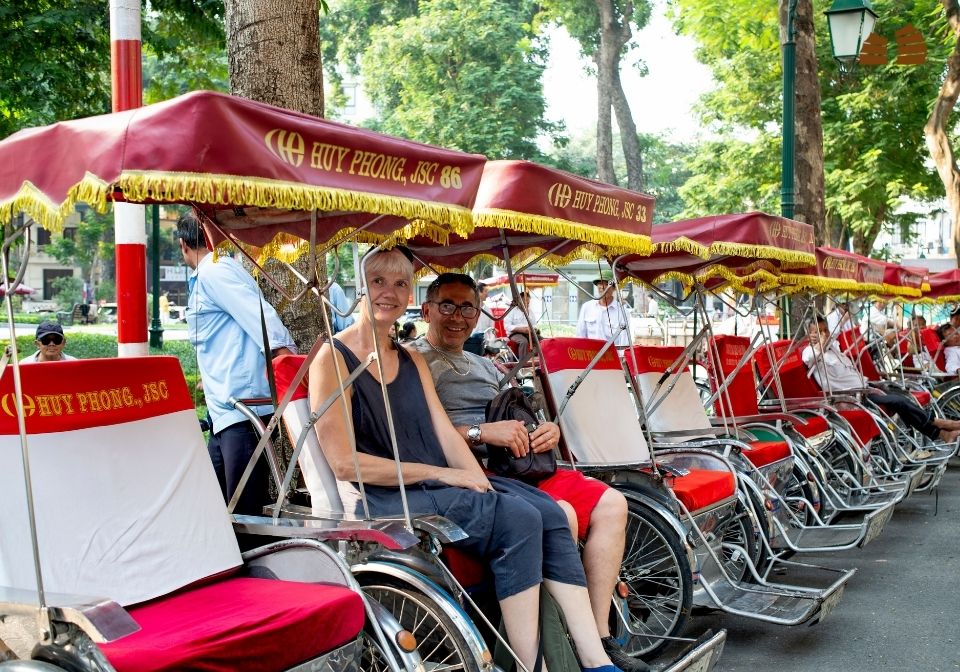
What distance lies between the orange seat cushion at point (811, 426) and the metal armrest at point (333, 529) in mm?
4945

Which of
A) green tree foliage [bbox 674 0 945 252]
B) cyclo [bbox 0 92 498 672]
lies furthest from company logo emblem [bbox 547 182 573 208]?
green tree foliage [bbox 674 0 945 252]

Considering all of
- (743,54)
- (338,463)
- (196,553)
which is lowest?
(196,553)

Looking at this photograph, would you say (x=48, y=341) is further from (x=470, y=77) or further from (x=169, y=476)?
(x=470, y=77)

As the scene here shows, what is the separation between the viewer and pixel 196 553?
397cm

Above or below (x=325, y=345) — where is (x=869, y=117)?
above

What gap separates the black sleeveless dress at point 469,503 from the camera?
412 centimetres

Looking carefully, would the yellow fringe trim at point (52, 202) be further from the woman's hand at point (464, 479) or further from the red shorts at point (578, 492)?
the red shorts at point (578, 492)

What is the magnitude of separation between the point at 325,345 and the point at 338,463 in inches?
18.6

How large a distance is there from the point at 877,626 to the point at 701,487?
4.75 ft

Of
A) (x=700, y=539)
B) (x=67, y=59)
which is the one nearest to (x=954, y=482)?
(x=700, y=539)

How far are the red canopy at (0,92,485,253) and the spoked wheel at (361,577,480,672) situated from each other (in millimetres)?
1364

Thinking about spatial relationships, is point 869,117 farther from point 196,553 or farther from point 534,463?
point 196,553

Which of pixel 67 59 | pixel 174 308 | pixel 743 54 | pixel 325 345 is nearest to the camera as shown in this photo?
pixel 325 345

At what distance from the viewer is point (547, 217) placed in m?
4.85
